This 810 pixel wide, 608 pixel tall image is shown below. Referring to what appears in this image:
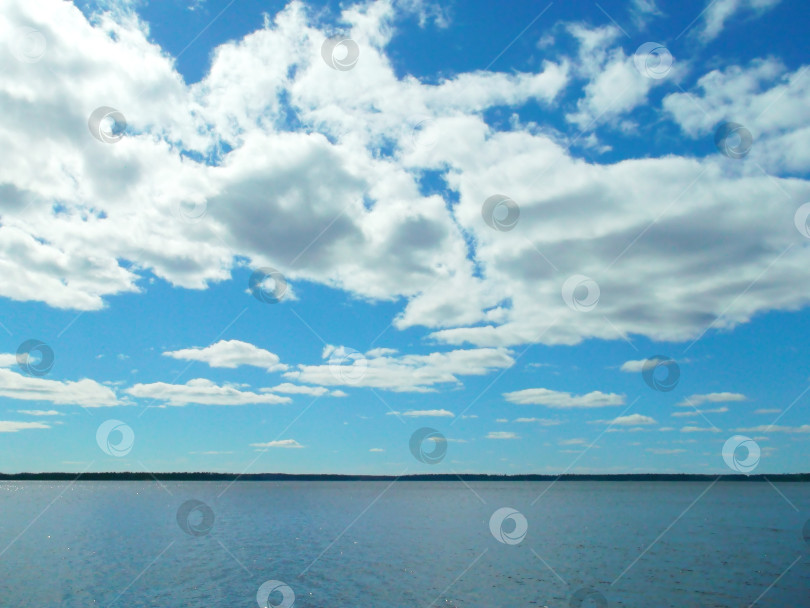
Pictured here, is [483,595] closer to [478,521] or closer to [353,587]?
[353,587]

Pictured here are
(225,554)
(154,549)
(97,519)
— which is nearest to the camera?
(225,554)

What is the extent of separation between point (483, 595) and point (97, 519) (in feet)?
239

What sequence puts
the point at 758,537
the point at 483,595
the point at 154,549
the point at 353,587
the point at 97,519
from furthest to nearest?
the point at 97,519
the point at 758,537
the point at 154,549
the point at 353,587
the point at 483,595

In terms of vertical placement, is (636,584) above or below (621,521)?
below

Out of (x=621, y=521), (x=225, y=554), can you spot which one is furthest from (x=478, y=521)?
(x=225, y=554)

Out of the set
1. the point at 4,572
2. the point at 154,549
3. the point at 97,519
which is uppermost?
the point at 97,519

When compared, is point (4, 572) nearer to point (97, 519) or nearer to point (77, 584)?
point (77, 584)

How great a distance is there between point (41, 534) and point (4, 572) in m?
26.4

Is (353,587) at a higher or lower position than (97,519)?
lower

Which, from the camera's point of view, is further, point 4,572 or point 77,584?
point 4,572

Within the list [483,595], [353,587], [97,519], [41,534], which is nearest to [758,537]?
[483,595]

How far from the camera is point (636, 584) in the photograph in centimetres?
3581

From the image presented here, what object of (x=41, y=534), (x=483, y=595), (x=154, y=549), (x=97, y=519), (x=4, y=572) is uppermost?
(x=97, y=519)

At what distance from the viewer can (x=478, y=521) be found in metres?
83.5
